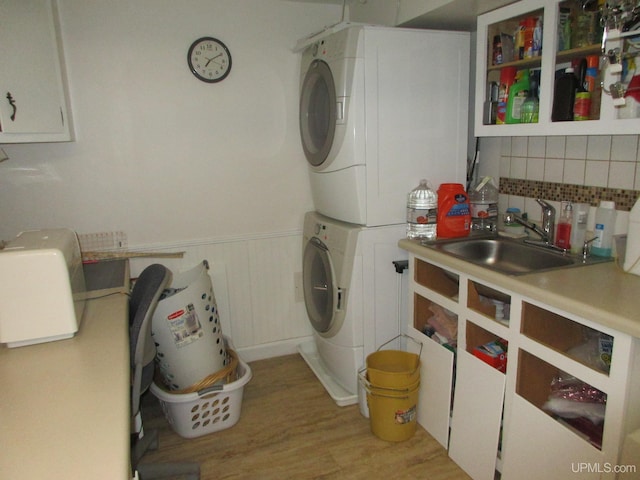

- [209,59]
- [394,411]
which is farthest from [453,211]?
[209,59]

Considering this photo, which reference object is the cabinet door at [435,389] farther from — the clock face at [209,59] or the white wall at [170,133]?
the clock face at [209,59]

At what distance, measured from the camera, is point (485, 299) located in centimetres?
192

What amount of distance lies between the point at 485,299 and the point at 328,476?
3.35ft

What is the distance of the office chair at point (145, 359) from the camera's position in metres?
1.64

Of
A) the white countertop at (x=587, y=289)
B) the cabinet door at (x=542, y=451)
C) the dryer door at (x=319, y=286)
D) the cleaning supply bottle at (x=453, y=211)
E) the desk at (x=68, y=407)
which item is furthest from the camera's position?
the dryer door at (x=319, y=286)

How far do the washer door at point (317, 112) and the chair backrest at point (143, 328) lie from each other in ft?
3.48

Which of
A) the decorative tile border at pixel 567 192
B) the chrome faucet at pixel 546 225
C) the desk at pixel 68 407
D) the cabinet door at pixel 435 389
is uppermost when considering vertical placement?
the decorative tile border at pixel 567 192

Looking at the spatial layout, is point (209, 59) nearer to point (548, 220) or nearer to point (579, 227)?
point (548, 220)

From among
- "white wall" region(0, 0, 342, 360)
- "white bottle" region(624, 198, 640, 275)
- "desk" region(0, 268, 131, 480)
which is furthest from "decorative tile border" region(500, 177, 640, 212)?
"desk" region(0, 268, 131, 480)

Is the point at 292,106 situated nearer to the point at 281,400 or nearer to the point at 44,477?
the point at 281,400

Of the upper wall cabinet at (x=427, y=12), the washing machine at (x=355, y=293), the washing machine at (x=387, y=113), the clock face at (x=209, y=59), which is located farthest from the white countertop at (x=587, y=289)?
the clock face at (x=209, y=59)

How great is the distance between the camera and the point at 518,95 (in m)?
1.95

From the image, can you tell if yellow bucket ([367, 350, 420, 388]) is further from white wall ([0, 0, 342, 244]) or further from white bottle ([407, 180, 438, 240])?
white wall ([0, 0, 342, 244])

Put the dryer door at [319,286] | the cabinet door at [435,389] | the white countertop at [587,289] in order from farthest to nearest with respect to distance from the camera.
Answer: the dryer door at [319,286] → the cabinet door at [435,389] → the white countertop at [587,289]
